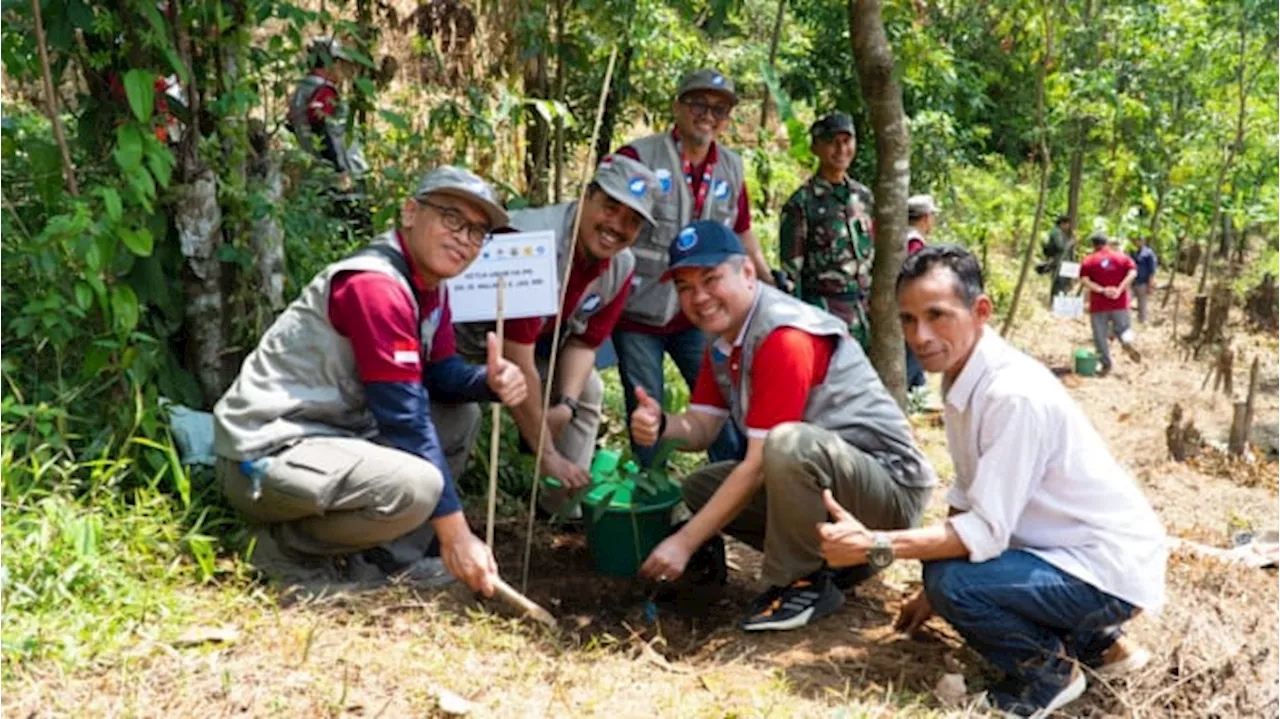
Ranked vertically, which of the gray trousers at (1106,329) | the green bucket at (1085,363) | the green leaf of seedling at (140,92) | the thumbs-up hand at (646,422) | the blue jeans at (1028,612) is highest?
the green leaf of seedling at (140,92)

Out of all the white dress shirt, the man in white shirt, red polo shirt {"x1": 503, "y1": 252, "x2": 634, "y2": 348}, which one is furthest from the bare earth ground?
red polo shirt {"x1": 503, "y1": 252, "x2": 634, "y2": 348}

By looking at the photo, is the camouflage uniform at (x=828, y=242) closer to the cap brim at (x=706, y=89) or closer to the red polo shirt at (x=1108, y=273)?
the cap brim at (x=706, y=89)

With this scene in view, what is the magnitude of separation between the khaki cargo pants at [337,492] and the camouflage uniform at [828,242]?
130 inches

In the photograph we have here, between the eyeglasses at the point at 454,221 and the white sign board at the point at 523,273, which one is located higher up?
the eyeglasses at the point at 454,221

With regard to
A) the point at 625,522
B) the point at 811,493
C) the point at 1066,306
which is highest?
the point at 811,493

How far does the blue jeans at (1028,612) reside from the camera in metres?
2.73

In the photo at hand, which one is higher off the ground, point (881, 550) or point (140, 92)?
point (140, 92)

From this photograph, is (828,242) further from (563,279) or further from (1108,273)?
(1108,273)

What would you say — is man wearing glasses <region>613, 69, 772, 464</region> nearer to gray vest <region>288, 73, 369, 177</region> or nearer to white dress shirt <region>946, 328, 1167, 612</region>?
gray vest <region>288, 73, 369, 177</region>

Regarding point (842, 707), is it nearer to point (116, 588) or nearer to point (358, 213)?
point (116, 588)

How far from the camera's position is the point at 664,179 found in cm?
438

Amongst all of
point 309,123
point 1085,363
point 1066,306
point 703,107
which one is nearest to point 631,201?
point 703,107

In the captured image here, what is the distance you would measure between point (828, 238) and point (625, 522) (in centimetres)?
285

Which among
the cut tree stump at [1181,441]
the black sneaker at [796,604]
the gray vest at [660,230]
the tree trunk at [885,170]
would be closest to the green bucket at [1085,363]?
the cut tree stump at [1181,441]
